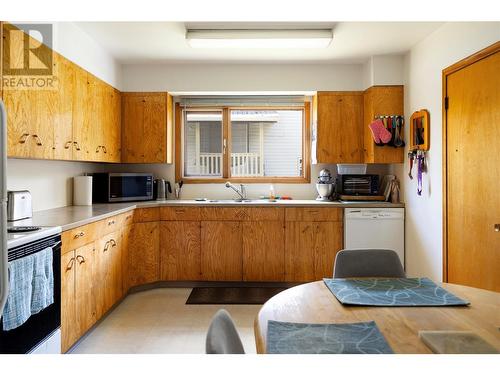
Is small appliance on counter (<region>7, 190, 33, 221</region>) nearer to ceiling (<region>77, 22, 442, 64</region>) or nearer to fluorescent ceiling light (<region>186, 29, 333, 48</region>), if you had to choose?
ceiling (<region>77, 22, 442, 64</region>)

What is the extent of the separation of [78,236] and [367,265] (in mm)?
1850

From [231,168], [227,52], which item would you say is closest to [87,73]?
[227,52]

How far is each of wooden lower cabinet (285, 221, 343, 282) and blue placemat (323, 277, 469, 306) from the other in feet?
7.14

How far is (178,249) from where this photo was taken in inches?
151

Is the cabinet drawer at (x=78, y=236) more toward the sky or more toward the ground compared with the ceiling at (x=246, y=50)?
more toward the ground

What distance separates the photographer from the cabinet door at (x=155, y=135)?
4.09 metres

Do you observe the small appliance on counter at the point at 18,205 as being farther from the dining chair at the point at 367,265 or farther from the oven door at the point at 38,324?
the dining chair at the point at 367,265

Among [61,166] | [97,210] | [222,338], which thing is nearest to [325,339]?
[222,338]

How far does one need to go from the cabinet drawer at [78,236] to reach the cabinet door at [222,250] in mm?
1330

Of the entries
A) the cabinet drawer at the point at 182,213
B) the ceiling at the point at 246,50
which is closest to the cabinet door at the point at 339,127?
the ceiling at the point at 246,50

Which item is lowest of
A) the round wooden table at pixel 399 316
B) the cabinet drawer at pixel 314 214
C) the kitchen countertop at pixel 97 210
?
the round wooden table at pixel 399 316

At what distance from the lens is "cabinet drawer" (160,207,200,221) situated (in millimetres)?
3818

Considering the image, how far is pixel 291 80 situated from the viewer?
13.6 ft

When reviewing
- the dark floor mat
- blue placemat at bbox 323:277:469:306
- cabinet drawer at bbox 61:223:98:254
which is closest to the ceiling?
cabinet drawer at bbox 61:223:98:254
